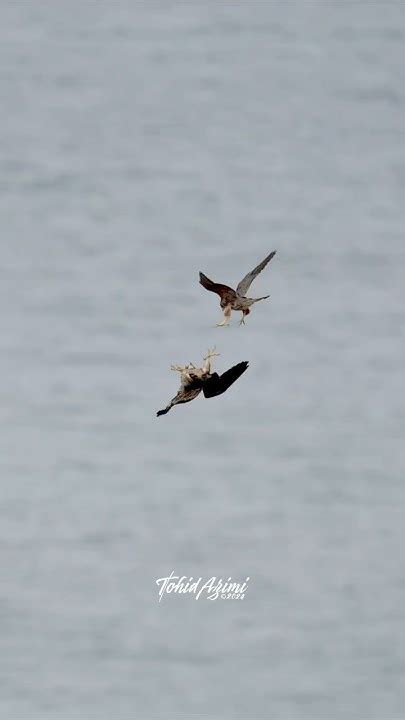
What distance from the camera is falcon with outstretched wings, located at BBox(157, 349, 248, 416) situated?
2889 millimetres

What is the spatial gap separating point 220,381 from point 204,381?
0.04 metres

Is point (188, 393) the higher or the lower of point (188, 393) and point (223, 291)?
the lower

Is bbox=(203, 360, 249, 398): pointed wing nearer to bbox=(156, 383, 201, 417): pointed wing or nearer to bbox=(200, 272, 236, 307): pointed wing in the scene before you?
bbox=(156, 383, 201, 417): pointed wing

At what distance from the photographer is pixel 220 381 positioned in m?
2.92

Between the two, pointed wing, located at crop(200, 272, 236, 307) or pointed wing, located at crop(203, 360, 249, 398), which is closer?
pointed wing, located at crop(203, 360, 249, 398)

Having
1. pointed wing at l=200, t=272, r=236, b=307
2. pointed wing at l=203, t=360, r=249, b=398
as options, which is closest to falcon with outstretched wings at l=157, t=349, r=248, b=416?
pointed wing at l=203, t=360, r=249, b=398

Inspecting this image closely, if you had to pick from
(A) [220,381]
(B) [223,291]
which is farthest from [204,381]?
(B) [223,291]

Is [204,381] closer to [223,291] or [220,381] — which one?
[220,381]

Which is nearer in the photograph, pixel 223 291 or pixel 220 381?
pixel 220 381

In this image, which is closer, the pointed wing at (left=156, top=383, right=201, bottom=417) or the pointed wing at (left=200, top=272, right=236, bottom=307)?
the pointed wing at (left=156, top=383, right=201, bottom=417)

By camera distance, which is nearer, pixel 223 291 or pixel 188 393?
pixel 188 393

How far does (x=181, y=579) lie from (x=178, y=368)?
3.54 m

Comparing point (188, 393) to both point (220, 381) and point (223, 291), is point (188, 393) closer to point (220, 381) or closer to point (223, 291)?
point (220, 381)

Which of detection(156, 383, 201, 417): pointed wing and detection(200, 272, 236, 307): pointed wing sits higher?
detection(200, 272, 236, 307): pointed wing
